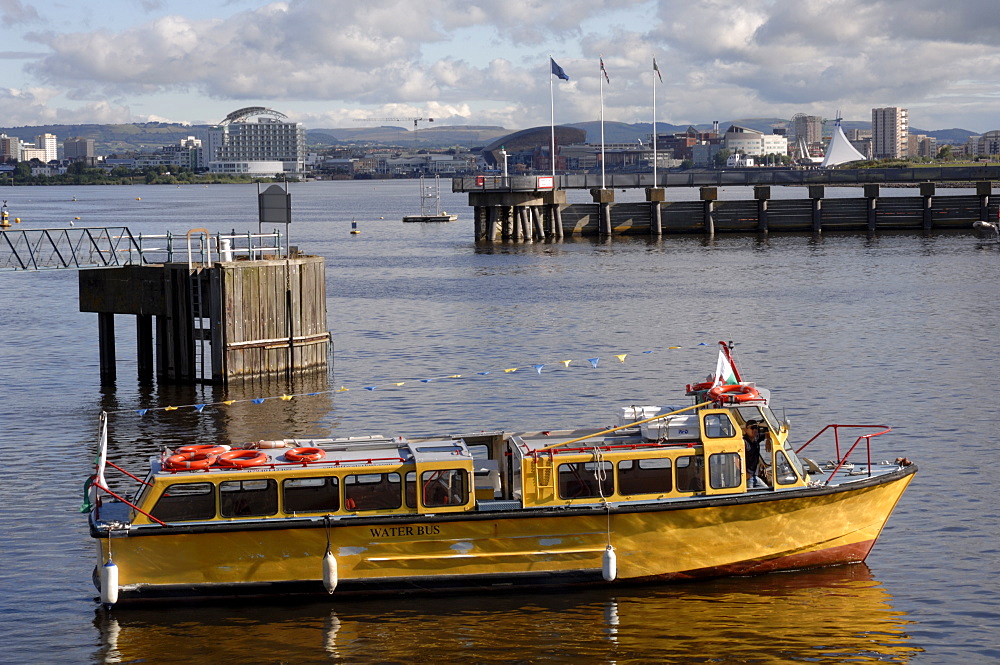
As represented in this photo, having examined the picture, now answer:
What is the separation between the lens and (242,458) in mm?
21797

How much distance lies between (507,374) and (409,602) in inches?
829

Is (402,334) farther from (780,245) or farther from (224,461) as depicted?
(780,245)

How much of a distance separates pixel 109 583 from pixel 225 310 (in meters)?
17.3

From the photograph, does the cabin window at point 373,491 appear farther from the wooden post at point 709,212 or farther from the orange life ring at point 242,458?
the wooden post at point 709,212

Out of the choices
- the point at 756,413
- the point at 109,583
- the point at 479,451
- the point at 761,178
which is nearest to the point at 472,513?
the point at 479,451

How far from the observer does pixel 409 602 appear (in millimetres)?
21797

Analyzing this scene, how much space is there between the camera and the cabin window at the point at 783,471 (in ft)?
72.8

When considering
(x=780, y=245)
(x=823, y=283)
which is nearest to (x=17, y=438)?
(x=823, y=283)

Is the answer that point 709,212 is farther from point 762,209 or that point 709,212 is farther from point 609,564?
point 609,564

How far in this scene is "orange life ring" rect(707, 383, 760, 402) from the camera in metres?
22.4

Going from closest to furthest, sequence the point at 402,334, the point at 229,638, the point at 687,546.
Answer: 1. the point at 229,638
2. the point at 687,546
3. the point at 402,334

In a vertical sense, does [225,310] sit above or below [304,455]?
above

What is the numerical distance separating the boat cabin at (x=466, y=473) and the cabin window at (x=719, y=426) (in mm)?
20

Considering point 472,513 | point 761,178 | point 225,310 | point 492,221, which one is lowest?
point 472,513
